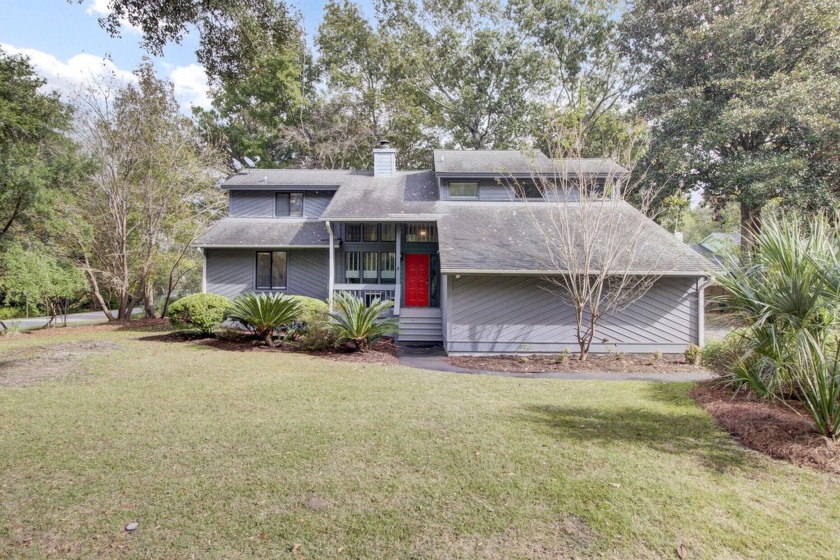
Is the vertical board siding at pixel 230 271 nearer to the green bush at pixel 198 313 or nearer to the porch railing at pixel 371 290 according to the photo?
the green bush at pixel 198 313

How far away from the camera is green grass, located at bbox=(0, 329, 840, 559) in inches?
115

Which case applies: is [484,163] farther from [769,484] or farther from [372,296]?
[769,484]

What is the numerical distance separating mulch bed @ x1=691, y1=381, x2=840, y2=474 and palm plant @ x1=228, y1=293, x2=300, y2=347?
9059 mm

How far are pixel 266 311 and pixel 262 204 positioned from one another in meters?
7.89

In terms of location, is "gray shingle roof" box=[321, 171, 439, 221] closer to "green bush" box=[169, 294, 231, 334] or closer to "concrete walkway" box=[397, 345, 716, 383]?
"green bush" box=[169, 294, 231, 334]

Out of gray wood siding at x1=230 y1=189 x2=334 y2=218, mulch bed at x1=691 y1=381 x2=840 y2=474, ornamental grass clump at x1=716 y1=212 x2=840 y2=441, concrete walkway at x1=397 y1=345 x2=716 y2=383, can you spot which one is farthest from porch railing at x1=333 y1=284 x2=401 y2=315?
ornamental grass clump at x1=716 y1=212 x2=840 y2=441

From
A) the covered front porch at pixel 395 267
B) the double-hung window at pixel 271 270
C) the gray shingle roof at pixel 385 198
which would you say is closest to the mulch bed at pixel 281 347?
the covered front porch at pixel 395 267

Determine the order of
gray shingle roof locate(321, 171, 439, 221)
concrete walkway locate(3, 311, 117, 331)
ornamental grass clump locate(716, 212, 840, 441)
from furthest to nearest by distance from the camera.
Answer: concrete walkway locate(3, 311, 117, 331) < gray shingle roof locate(321, 171, 439, 221) < ornamental grass clump locate(716, 212, 840, 441)

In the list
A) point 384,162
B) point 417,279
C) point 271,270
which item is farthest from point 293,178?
point 417,279

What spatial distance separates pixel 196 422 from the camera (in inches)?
206

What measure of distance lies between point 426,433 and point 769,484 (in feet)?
10.8

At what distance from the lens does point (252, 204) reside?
1714 centimetres

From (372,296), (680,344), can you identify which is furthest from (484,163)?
(680,344)

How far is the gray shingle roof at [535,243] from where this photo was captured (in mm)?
10047
